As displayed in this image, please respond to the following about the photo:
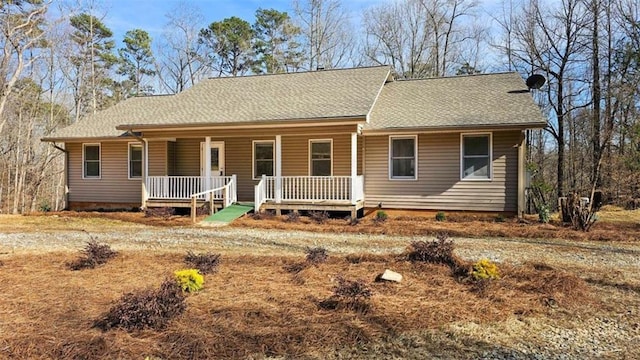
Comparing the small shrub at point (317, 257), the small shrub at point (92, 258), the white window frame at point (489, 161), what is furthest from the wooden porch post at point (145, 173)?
the white window frame at point (489, 161)

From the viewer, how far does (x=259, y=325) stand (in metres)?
3.84

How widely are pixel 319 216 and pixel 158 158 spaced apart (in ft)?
22.2

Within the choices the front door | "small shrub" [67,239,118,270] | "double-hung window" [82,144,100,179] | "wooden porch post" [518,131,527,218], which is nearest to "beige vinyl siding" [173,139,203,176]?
the front door

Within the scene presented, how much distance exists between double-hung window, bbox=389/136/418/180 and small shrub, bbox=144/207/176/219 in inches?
275

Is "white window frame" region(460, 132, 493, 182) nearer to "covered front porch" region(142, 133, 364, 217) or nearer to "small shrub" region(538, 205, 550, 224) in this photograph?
"small shrub" region(538, 205, 550, 224)

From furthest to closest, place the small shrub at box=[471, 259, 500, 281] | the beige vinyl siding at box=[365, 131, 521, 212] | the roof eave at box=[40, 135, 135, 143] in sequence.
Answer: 1. the roof eave at box=[40, 135, 135, 143]
2. the beige vinyl siding at box=[365, 131, 521, 212]
3. the small shrub at box=[471, 259, 500, 281]

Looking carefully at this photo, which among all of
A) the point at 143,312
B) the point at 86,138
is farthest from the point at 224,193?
the point at 143,312

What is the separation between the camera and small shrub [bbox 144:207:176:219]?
508 inches

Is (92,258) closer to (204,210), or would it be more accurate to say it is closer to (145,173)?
(204,210)

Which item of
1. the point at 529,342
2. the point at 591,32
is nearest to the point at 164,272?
the point at 529,342

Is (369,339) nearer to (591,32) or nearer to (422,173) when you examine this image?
(422,173)

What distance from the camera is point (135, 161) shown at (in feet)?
51.4

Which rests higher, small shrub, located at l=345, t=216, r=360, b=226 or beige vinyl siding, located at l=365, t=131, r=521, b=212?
beige vinyl siding, located at l=365, t=131, r=521, b=212

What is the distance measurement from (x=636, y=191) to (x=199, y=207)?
1507cm
